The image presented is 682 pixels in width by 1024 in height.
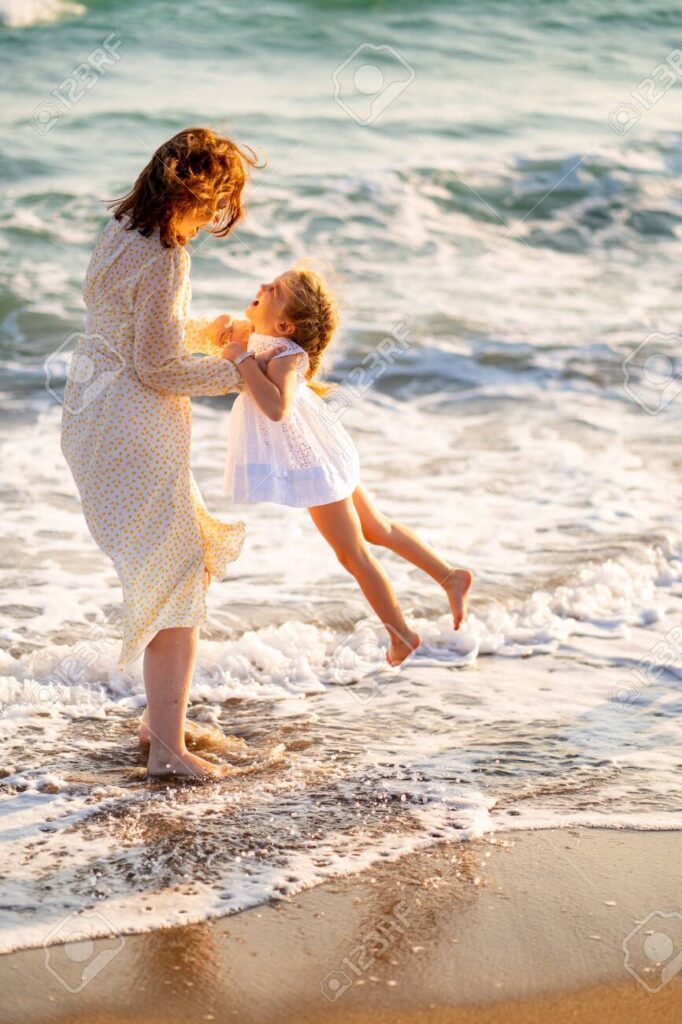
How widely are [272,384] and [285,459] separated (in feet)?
0.94

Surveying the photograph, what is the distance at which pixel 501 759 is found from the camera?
3877 mm

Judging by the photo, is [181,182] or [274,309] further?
[274,309]

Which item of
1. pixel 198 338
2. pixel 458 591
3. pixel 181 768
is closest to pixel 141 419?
pixel 198 338

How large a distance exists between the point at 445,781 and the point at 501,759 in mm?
264

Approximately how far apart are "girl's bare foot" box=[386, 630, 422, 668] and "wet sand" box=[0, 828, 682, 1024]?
0.84 metres

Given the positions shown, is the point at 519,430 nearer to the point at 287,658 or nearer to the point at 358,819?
the point at 287,658

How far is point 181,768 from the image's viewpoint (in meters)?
3.67

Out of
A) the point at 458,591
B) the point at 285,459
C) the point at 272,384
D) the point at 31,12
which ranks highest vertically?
the point at 31,12

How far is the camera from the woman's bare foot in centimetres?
409
